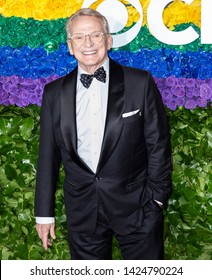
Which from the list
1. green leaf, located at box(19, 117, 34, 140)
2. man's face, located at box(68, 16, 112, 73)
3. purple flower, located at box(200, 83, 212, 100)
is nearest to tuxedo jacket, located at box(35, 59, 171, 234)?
man's face, located at box(68, 16, 112, 73)

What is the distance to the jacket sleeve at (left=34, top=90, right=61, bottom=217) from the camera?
10.3 feet

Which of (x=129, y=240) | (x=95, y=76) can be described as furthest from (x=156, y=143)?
(x=129, y=240)

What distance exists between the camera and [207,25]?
356cm

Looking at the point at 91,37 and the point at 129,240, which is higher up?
the point at 91,37

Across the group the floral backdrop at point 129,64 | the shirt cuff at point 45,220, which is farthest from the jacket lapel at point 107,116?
the floral backdrop at point 129,64

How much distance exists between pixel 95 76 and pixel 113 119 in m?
0.26

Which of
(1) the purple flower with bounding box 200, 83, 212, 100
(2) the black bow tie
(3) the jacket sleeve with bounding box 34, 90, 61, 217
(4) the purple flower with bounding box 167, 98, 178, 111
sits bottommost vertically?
(3) the jacket sleeve with bounding box 34, 90, 61, 217

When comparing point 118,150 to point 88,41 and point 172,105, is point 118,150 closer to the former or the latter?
point 88,41

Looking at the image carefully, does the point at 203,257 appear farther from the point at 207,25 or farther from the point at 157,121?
the point at 207,25

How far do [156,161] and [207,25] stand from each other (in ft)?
3.52

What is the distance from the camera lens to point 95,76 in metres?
3.00

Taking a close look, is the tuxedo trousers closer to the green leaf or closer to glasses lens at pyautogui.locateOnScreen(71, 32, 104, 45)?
the green leaf

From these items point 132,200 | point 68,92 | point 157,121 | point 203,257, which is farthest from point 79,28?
point 203,257

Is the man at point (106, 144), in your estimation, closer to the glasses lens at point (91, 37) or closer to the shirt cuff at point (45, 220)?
the glasses lens at point (91, 37)
